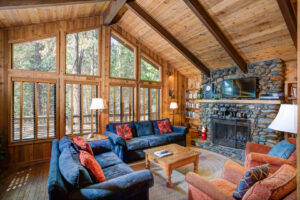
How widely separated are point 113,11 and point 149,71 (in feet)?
7.74

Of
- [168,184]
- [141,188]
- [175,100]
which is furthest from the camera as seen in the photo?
[175,100]

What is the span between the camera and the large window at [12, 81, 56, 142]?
3570 mm

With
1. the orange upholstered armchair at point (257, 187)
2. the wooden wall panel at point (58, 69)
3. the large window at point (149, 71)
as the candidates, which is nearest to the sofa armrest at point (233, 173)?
the orange upholstered armchair at point (257, 187)

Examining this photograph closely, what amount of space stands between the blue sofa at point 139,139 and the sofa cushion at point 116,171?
3.54 ft

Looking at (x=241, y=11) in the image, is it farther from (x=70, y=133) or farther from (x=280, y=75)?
(x=70, y=133)

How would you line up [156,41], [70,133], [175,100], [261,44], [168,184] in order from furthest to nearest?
[175,100] < [156,41] < [70,133] < [261,44] < [168,184]

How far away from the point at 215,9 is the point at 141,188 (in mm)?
3550

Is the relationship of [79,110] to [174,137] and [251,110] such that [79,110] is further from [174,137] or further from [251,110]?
[251,110]

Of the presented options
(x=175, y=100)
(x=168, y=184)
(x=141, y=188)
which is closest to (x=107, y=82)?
(x=175, y=100)

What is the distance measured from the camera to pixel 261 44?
3.67 m

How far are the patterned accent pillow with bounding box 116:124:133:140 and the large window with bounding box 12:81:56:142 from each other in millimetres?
1654

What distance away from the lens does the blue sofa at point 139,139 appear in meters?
3.56

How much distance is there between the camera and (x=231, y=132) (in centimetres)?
462

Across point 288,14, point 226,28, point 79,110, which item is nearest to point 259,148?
point 288,14
